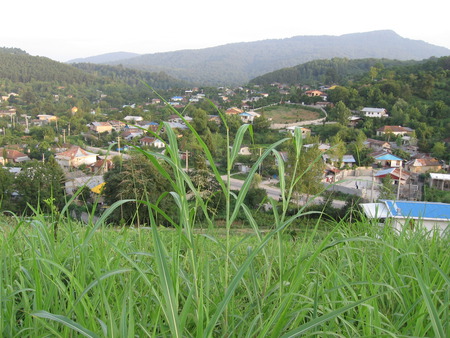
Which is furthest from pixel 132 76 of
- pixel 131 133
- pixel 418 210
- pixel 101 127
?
pixel 418 210

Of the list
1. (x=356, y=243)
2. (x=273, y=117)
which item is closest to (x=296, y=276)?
(x=356, y=243)

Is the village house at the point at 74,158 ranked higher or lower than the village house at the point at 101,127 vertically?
lower

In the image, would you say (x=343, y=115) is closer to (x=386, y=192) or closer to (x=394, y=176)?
(x=394, y=176)

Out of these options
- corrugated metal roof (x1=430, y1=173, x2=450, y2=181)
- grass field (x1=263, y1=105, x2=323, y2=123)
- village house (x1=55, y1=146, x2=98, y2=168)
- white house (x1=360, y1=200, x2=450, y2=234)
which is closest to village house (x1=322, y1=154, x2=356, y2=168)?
corrugated metal roof (x1=430, y1=173, x2=450, y2=181)

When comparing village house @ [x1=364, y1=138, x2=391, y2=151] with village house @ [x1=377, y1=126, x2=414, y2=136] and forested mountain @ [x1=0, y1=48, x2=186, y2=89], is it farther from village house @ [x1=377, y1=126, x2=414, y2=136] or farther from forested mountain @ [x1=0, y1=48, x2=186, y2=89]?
forested mountain @ [x1=0, y1=48, x2=186, y2=89]

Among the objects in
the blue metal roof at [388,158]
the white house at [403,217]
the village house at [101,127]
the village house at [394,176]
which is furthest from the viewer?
the village house at [101,127]

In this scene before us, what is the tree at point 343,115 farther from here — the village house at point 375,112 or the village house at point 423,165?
the village house at point 423,165

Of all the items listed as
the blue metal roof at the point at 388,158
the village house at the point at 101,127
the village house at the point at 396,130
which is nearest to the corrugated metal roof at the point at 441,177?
the blue metal roof at the point at 388,158
